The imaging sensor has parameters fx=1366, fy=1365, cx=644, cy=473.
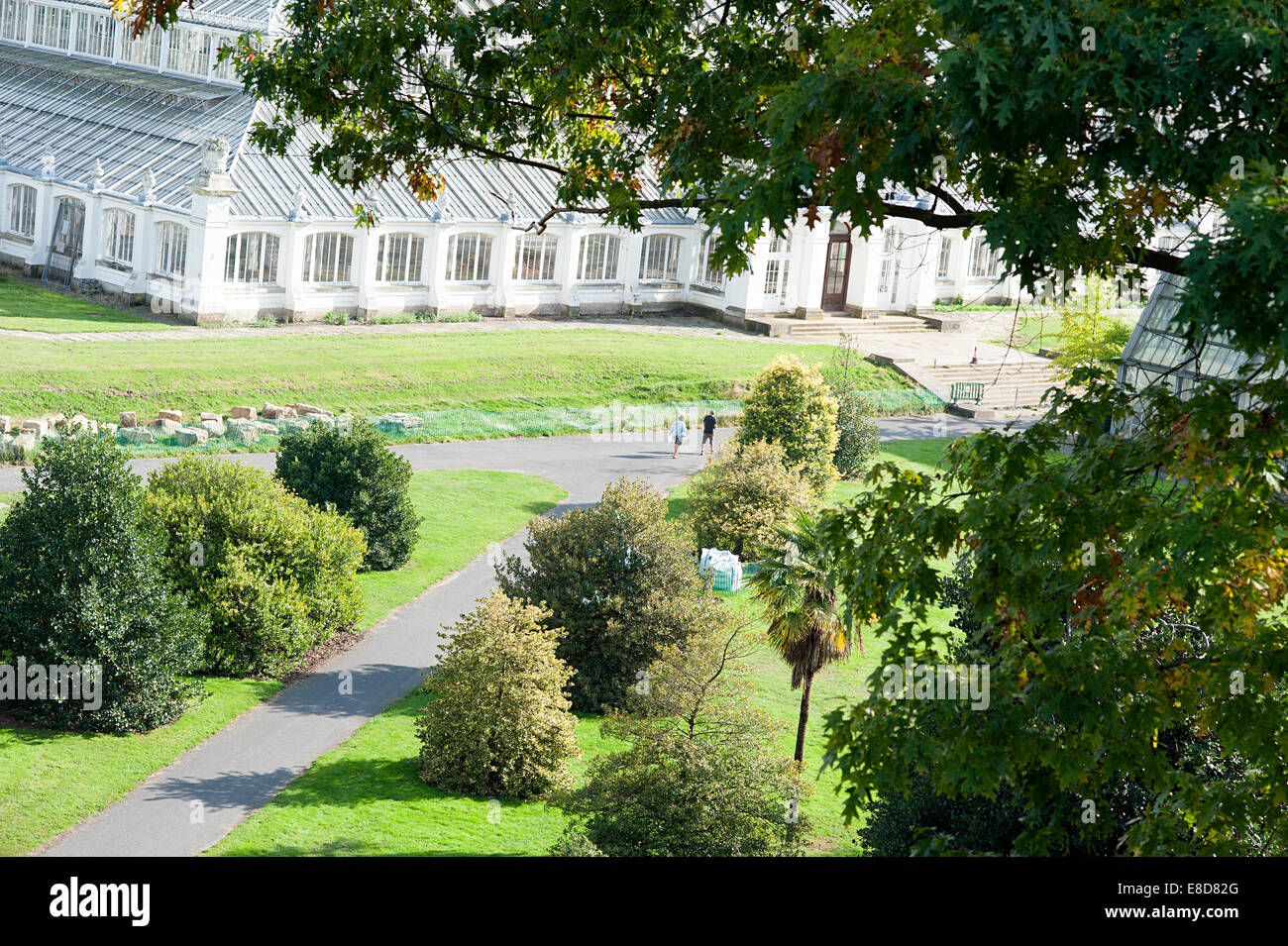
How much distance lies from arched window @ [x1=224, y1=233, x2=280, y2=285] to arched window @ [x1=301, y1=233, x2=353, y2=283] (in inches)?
50.1

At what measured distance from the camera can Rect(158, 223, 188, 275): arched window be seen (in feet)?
156

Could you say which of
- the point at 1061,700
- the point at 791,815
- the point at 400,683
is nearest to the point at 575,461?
the point at 400,683

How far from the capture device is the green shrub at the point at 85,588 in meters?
20.6

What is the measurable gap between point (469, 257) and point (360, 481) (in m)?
25.9

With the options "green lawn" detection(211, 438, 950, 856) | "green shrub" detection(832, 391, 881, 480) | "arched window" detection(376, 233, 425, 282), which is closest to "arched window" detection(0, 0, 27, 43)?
"arched window" detection(376, 233, 425, 282)

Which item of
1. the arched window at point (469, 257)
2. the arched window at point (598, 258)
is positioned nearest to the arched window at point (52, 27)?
the arched window at point (469, 257)

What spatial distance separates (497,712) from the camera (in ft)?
67.4

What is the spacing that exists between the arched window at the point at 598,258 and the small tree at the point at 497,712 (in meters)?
38.0

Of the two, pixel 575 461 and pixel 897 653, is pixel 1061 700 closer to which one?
pixel 897 653

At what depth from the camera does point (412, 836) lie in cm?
1872

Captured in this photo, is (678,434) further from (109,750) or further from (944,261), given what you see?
(944,261)

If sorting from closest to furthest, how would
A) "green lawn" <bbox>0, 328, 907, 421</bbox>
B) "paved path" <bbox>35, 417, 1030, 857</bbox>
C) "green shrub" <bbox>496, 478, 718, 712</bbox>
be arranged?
"paved path" <bbox>35, 417, 1030, 857</bbox> < "green shrub" <bbox>496, 478, 718, 712</bbox> < "green lawn" <bbox>0, 328, 907, 421</bbox>

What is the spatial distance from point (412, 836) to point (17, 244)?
42.2 m

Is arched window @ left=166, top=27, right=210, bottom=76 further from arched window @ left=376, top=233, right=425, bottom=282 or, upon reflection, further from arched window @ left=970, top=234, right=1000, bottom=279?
arched window @ left=970, top=234, right=1000, bottom=279
